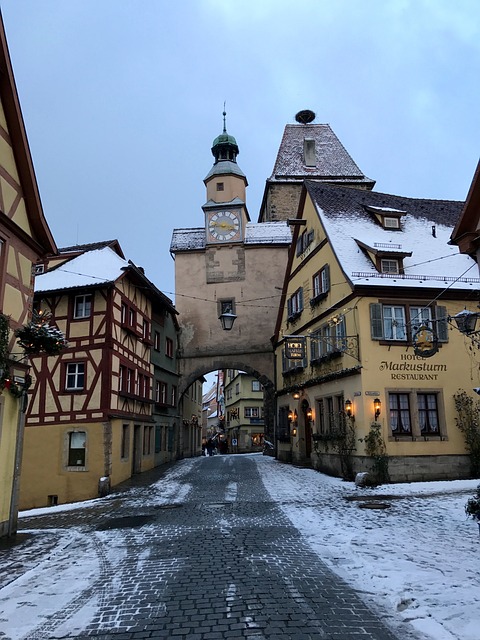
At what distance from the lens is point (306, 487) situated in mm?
16266

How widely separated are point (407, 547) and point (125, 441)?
15204mm

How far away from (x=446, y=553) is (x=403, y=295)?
1096cm

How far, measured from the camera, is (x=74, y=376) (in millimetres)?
20375

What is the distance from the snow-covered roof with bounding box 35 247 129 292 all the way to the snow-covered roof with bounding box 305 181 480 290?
28.2 ft

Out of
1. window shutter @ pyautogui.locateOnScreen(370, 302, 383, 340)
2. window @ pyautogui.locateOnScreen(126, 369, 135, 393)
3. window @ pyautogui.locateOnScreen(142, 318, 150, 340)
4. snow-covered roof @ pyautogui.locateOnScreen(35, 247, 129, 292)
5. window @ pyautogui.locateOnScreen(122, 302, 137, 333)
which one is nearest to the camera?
window shutter @ pyautogui.locateOnScreen(370, 302, 383, 340)

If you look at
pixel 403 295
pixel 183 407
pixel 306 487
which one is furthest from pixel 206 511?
pixel 183 407

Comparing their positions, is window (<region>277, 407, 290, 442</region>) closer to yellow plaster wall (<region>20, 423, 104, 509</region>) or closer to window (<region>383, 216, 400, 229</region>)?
window (<region>383, 216, 400, 229</region>)

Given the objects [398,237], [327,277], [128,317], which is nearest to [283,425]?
[327,277]

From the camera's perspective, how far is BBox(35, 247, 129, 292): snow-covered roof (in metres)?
20.3

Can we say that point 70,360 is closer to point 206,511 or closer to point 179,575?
point 206,511

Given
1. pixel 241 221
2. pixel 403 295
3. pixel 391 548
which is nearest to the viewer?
pixel 391 548

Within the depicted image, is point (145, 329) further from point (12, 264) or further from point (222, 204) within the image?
point (12, 264)

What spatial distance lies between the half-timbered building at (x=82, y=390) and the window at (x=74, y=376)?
0.04m

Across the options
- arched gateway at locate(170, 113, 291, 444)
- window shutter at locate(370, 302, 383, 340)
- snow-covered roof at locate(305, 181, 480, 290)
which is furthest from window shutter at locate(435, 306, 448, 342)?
arched gateway at locate(170, 113, 291, 444)
